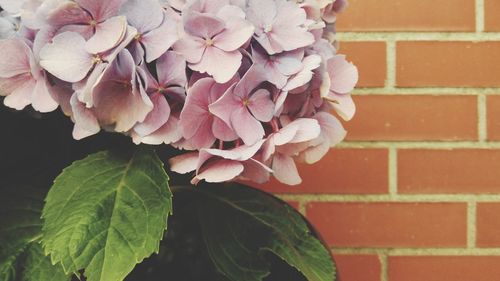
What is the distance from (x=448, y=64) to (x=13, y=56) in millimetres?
761

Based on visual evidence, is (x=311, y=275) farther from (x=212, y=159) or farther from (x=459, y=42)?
(x=459, y=42)

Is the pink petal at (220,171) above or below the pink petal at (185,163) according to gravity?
above

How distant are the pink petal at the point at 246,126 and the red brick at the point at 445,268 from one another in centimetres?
65

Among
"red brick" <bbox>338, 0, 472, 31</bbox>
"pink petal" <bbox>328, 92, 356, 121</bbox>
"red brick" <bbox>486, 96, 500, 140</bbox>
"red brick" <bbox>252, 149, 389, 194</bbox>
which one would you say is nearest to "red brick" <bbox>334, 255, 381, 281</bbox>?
"red brick" <bbox>252, 149, 389, 194</bbox>

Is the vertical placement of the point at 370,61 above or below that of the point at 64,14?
above

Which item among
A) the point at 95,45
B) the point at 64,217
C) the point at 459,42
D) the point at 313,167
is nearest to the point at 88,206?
the point at 64,217

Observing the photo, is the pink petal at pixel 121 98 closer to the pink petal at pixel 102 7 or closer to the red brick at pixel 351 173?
the pink petal at pixel 102 7

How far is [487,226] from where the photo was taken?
3.39ft

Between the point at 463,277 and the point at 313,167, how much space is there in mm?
322

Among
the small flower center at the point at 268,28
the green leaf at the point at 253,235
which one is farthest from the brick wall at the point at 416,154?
the small flower center at the point at 268,28

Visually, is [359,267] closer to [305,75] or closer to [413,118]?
[413,118]

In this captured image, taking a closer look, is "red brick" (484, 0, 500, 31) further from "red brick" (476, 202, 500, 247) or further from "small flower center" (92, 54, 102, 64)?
"small flower center" (92, 54, 102, 64)

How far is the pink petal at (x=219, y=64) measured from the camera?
459mm

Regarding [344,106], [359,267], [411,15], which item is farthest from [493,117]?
[344,106]
